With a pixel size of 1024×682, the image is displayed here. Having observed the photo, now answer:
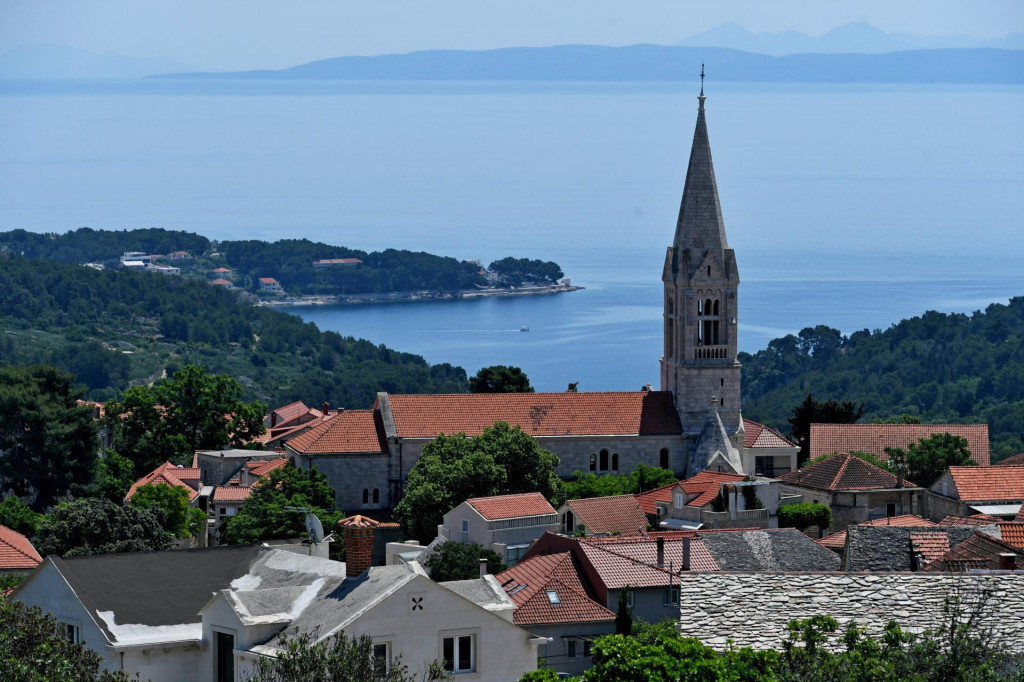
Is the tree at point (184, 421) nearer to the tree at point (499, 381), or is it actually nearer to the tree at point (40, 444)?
the tree at point (40, 444)

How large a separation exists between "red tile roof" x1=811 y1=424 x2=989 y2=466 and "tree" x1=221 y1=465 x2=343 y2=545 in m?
21.2

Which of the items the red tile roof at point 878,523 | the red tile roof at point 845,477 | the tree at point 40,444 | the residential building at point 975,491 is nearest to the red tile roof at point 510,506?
the red tile roof at point 878,523

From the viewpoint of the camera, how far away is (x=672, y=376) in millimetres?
70562

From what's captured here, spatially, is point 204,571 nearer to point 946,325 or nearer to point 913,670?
point 913,670

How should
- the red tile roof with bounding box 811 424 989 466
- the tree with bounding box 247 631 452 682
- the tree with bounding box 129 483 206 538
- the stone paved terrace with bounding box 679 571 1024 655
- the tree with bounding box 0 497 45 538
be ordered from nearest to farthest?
A: the stone paved terrace with bounding box 679 571 1024 655 → the tree with bounding box 247 631 452 682 → the tree with bounding box 129 483 206 538 → the tree with bounding box 0 497 45 538 → the red tile roof with bounding box 811 424 989 466

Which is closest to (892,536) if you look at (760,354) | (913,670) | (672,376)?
(913,670)

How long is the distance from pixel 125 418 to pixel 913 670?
66.1 m

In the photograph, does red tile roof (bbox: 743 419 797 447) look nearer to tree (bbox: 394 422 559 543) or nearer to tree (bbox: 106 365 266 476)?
tree (bbox: 394 422 559 543)

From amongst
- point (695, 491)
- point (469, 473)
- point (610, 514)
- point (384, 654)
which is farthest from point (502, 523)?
point (384, 654)

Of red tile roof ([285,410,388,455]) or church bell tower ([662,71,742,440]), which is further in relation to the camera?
church bell tower ([662,71,742,440])

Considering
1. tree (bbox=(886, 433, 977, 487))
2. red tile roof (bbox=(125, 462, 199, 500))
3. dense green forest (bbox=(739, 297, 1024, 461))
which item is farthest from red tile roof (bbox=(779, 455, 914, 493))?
dense green forest (bbox=(739, 297, 1024, 461))

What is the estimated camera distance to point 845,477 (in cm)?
6212

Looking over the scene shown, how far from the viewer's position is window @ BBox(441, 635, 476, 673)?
2439 cm

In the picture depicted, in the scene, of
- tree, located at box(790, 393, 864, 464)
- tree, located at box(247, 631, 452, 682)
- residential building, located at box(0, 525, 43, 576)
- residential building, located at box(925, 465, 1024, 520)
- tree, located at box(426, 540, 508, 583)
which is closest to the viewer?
tree, located at box(247, 631, 452, 682)
